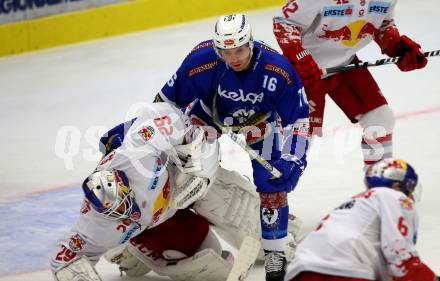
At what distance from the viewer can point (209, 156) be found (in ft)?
15.2

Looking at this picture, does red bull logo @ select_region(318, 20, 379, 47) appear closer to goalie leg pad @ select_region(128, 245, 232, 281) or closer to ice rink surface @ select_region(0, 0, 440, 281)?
ice rink surface @ select_region(0, 0, 440, 281)

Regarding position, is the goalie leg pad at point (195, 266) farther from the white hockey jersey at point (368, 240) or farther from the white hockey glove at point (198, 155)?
the white hockey jersey at point (368, 240)

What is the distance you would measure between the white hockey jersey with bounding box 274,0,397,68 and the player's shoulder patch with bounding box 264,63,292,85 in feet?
1.78

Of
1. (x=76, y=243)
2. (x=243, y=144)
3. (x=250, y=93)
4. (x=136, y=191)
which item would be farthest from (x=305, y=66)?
(x=76, y=243)

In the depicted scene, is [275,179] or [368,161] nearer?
[275,179]

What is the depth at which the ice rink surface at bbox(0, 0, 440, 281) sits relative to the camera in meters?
5.48

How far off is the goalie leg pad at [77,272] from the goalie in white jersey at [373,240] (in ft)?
3.29

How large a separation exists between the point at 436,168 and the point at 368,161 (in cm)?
70

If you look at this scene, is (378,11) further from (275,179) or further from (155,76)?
(155,76)

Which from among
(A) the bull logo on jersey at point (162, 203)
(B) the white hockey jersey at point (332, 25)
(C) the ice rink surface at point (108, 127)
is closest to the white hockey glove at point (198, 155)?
(A) the bull logo on jersey at point (162, 203)

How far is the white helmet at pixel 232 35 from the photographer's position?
4.51 m

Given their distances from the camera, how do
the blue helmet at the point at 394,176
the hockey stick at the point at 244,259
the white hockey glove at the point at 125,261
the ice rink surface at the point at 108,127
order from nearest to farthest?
the blue helmet at the point at 394,176, the hockey stick at the point at 244,259, the white hockey glove at the point at 125,261, the ice rink surface at the point at 108,127

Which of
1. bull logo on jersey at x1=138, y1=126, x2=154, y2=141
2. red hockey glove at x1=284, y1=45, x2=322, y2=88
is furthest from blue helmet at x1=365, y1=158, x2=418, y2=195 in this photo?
red hockey glove at x1=284, y1=45, x2=322, y2=88

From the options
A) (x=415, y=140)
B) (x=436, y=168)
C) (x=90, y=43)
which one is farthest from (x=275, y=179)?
(x=90, y=43)
